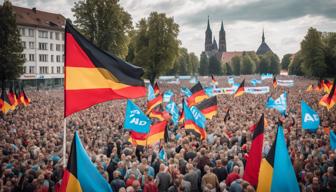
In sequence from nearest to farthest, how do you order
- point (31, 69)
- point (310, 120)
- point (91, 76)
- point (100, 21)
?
1. point (91, 76)
2. point (310, 120)
3. point (100, 21)
4. point (31, 69)

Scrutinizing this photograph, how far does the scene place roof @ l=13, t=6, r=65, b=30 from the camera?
62.5m

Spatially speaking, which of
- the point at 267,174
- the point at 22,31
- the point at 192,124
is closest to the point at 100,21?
the point at 22,31

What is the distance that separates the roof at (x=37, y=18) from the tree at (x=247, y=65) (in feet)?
281

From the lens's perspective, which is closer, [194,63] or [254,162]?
[254,162]

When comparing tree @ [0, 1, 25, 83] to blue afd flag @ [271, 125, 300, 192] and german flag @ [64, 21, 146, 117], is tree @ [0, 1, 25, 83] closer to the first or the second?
german flag @ [64, 21, 146, 117]

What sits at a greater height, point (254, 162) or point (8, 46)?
point (8, 46)

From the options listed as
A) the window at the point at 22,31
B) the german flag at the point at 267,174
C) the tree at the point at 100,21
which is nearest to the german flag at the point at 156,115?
the german flag at the point at 267,174

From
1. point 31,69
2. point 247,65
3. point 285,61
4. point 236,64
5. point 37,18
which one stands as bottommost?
point 31,69

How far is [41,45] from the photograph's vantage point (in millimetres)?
65625

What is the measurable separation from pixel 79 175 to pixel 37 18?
66313 mm

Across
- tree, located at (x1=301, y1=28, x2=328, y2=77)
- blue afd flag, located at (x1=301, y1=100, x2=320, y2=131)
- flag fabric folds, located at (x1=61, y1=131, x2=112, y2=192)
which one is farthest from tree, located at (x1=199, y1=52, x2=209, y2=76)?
flag fabric folds, located at (x1=61, y1=131, x2=112, y2=192)

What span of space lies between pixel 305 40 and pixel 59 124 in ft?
231

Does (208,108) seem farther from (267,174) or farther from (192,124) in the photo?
(267,174)

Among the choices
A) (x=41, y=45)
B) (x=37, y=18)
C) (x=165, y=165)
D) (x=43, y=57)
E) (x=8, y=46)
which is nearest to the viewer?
(x=165, y=165)
